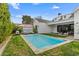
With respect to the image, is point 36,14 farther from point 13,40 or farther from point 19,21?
point 13,40

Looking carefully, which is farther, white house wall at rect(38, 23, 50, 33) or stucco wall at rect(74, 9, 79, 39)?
white house wall at rect(38, 23, 50, 33)

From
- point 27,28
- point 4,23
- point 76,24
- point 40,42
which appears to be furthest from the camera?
point 4,23

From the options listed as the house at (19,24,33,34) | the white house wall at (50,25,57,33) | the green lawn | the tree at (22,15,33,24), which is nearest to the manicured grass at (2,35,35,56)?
the green lawn

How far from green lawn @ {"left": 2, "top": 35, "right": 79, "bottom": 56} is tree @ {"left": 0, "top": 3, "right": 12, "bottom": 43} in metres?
0.38

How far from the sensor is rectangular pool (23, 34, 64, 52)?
177 inches

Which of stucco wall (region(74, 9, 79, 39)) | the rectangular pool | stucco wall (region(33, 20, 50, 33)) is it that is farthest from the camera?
stucco wall (region(33, 20, 50, 33))

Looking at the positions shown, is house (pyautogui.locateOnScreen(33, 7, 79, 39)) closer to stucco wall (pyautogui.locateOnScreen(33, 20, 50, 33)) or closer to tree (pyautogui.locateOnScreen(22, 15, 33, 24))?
stucco wall (pyautogui.locateOnScreen(33, 20, 50, 33))

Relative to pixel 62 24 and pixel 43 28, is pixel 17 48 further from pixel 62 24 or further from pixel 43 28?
pixel 62 24

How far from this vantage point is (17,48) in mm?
4492

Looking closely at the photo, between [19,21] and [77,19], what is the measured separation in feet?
5.46

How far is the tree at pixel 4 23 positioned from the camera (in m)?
4.58

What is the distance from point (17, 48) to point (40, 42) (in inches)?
26.9

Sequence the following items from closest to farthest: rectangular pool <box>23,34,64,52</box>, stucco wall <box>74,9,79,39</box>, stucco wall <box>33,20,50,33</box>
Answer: stucco wall <box>74,9,79,39</box>, rectangular pool <box>23,34,64,52</box>, stucco wall <box>33,20,50,33</box>

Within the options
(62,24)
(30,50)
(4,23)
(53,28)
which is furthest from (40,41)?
(4,23)
